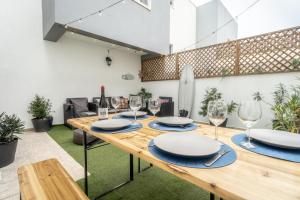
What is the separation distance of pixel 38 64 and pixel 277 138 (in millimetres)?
4365

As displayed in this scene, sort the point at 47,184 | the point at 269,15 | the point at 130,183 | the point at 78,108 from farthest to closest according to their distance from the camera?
the point at 269,15, the point at 78,108, the point at 130,183, the point at 47,184

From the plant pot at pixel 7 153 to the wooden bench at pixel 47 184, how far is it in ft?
3.77

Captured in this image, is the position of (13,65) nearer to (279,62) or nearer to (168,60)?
(168,60)

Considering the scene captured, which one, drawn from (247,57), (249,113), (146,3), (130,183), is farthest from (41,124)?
(247,57)

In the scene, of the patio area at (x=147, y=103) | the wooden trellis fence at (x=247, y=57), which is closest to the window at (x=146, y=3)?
the patio area at (x=147, y=103)

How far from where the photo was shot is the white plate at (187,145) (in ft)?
1.80

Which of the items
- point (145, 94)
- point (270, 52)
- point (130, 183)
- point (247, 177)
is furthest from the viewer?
point (145, 94)

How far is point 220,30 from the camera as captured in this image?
6.48 m

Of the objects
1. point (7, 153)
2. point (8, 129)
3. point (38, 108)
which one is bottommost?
point (7, 153)

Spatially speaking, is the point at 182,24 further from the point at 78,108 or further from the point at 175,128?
the point at 175,128

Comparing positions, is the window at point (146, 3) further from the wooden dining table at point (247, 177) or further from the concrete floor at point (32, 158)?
the wooden dining table at point (247, 177)

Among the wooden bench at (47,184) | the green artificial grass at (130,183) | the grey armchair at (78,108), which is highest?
the grey armchair at (78,108)

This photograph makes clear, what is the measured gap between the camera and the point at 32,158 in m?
2.04

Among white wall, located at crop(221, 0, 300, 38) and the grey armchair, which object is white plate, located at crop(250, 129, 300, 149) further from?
white wall, located at crop(221, 0, 300, 38)
